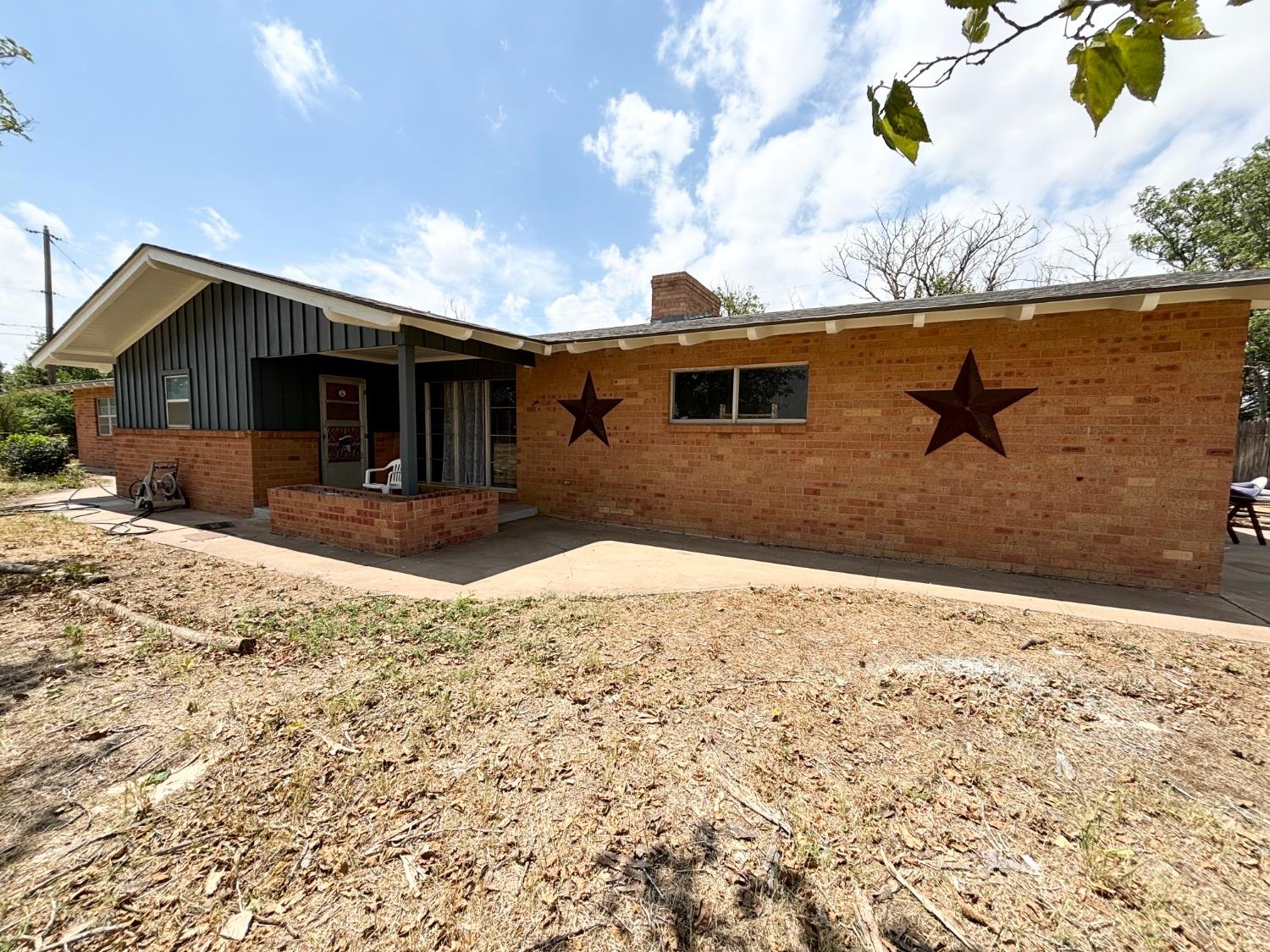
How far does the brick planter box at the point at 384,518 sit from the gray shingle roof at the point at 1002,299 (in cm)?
311

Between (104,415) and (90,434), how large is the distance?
1517 millimetres

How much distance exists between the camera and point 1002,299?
17.6ft

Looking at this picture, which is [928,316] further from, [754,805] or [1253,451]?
[1253,451]

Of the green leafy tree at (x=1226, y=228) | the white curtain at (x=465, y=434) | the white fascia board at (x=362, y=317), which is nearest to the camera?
the white fascia board at (x=362, y=317)

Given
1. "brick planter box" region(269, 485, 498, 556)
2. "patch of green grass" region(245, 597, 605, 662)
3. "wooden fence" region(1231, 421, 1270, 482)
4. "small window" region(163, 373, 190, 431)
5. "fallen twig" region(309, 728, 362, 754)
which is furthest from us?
"wooden fence" region(1231, 421, 1270, 482)

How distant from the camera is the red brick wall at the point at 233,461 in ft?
27.5

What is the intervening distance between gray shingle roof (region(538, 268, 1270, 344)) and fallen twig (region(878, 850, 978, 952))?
17.6 ft

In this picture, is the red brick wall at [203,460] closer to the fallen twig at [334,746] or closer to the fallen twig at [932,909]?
the fallen twig at [334,746]

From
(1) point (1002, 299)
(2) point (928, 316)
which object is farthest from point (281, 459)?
(1) point (1002, 299)

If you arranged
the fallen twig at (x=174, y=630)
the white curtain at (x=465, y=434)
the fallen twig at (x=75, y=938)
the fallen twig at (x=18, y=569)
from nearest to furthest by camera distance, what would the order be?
the fallen twig at (x=75, y=938), the fallen twig at (x=174, y=630), the fallen twig at (x=18, y=569), the white curtain at (x=465, y=434)

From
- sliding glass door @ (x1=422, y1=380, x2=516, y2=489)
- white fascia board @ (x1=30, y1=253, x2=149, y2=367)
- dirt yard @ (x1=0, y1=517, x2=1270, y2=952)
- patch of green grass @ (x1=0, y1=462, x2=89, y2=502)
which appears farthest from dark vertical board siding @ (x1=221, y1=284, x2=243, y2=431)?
patch of green grass @ (x1=0, y1=462, x2=89, y2=502)

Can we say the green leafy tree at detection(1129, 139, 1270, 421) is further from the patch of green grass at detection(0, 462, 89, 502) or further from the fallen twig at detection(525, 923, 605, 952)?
the patch of green grass at detection(0, 462, 89, 502)

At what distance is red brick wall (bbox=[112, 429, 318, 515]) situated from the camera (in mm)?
8375

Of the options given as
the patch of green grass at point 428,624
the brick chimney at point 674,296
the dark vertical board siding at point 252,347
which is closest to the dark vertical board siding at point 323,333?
the dark vertical board siding at point 252,347
